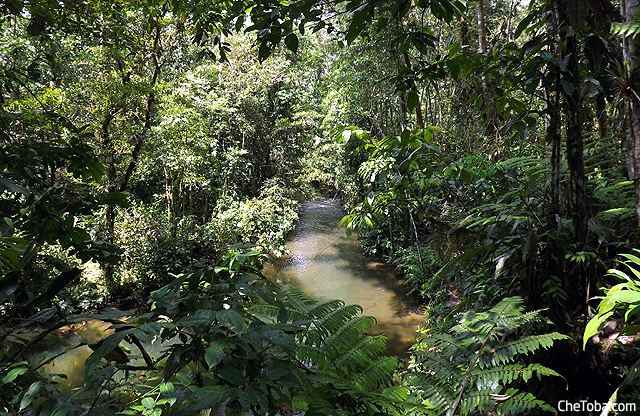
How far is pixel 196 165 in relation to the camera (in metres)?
7.45

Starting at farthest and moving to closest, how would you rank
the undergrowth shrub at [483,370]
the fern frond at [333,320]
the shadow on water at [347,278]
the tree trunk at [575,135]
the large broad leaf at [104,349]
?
1. the shadow on water at [347,278]
2. the tree trunk at [575,135]
3. the fern frond at [333,320]
4. the undergrowth shrub at [483,370]
5. the large broad leaf at [104,349]

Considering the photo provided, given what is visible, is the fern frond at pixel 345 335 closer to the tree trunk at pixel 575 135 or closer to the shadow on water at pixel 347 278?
the tree trunk at pixel 575 135

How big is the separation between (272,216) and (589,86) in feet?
21.1

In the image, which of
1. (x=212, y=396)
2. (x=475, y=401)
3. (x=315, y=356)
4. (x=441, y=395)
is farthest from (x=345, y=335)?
(x=212, y=396)

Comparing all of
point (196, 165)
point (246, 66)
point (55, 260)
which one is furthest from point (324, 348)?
point (246, 66)

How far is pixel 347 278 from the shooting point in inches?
285

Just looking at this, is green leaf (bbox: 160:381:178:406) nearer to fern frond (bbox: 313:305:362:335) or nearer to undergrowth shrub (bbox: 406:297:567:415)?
fern frond (bbox: 313:305:362:335)

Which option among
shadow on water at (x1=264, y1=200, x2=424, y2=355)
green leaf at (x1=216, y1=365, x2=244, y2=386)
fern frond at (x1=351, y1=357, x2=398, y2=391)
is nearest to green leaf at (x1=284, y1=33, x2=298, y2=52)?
green leaf at (x1=216, y1=365, x2=244, y2=386)

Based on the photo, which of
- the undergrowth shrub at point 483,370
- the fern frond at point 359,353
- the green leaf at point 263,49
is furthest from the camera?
the fern frond at point 359,353

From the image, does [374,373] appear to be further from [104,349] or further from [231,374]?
[104,349]

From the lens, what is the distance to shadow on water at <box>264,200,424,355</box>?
546cm

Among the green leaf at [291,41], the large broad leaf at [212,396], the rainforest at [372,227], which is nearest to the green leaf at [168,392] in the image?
the rainforest at [372,227]

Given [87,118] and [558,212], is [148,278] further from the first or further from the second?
[558,212]

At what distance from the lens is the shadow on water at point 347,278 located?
5.46m
